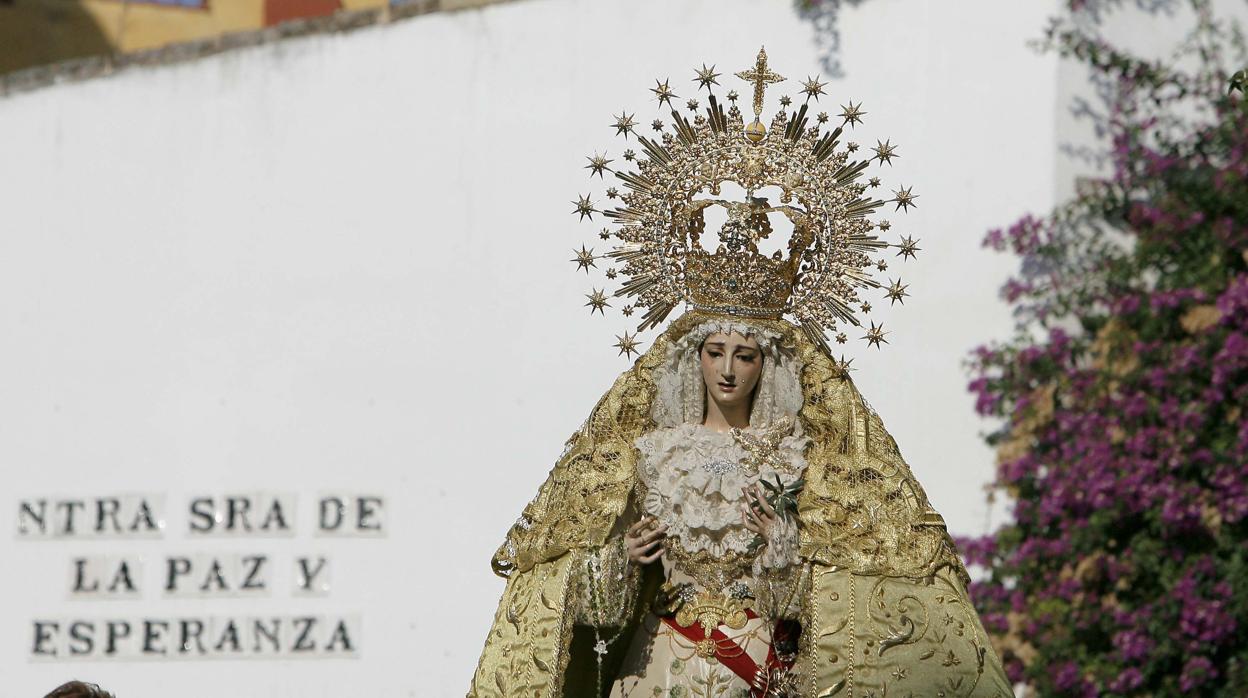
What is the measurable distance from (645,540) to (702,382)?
1.65 ft

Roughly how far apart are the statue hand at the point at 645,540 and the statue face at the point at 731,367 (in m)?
0.39

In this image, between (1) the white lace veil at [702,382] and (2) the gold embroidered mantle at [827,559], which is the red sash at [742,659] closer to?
(2) the gold embroidered mantle at [827,559]

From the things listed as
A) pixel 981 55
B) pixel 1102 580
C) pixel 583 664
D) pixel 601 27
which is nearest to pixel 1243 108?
pixel 981 55

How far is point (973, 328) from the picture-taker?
9.83 m

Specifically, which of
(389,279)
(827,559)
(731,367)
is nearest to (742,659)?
(827,559)

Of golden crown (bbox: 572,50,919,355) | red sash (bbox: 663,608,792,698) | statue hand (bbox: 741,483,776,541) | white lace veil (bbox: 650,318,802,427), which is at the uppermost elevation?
golden crown (bbox: 572,50,919,355)

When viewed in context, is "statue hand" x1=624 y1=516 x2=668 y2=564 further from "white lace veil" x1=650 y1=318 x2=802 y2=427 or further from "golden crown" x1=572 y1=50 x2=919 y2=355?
"golden crown" x1=572 y1=50 x2=919 y2=355

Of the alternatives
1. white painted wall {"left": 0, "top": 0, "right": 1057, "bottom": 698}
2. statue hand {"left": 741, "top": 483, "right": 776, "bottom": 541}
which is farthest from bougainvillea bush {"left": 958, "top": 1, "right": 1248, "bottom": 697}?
statue hand {"left": 741, "top": 483, "right": 776, "bottom": 541}

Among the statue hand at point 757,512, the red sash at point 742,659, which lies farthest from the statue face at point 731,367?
the red sash at point 742,659

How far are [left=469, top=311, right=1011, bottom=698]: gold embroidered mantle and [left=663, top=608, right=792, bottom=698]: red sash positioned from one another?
0.11 meters

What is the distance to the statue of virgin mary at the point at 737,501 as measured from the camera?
6.37 meters

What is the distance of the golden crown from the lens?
263 inches

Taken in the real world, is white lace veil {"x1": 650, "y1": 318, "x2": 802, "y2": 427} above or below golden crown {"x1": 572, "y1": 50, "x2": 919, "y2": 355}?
below

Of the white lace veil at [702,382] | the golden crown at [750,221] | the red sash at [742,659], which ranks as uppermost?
the golden crown at [750,221]
